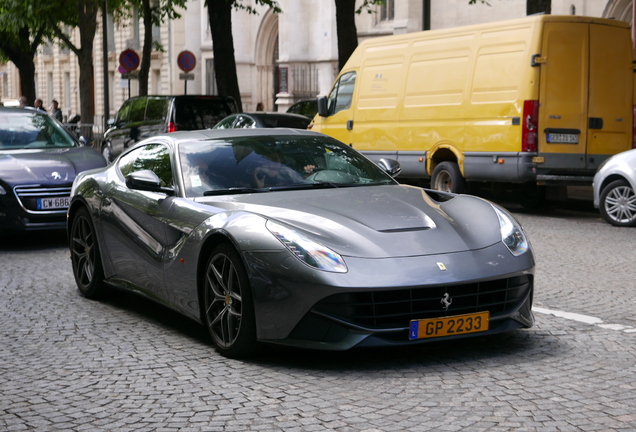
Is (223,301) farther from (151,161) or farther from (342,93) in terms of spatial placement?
(342,93)

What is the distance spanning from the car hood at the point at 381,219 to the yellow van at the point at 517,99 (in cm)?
827

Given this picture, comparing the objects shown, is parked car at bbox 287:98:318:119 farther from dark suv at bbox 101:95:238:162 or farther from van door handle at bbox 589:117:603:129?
van door handle at bbox 589:117:603:129

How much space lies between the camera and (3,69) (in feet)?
275

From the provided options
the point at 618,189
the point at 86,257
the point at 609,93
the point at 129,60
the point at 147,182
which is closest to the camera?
the point at 147,182

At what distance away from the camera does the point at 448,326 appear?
5512 mm

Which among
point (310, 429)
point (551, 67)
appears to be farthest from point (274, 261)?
point (551, 67)

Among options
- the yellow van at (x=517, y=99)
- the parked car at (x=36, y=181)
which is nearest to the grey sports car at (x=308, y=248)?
the parked car at (x=36, y=181)

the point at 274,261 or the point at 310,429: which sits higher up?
the point at 274,261

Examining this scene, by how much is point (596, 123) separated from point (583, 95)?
0.47 m

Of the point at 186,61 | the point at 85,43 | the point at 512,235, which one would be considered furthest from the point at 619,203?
the point at 85,43

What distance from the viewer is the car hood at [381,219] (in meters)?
5.60

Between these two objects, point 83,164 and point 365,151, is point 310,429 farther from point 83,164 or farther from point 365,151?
point 365,151

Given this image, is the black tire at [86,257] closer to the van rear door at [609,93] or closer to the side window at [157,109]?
the van rear door at [609,93]

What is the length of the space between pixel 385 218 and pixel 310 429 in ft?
5.73
